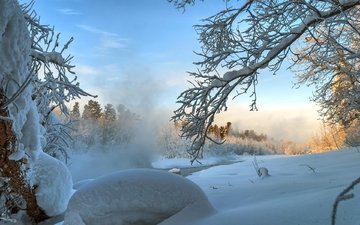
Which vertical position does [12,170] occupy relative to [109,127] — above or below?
below

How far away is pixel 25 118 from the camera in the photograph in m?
5.48

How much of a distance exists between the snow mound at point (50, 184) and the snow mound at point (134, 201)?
3277 millimetres

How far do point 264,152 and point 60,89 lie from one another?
44.1 m

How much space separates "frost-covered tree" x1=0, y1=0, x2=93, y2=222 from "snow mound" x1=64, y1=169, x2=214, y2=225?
845 mm

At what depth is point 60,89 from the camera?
910 cm

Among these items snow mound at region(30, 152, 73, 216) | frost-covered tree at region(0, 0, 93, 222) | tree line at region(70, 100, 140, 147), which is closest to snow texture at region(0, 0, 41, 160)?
frost-covered tree at region(0, 0, 93, 222)

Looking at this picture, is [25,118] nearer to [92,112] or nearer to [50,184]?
[50,184]

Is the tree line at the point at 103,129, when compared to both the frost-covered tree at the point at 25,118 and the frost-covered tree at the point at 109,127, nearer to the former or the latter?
the frost-covered tree at the point at 109,127

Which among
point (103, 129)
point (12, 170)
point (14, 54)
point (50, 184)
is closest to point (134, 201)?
point (12, 170)

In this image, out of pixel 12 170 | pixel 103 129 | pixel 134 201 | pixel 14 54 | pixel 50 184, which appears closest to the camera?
pixel 134 201

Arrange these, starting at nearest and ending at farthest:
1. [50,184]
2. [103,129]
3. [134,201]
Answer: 1. [134,201]
2. [50,184]
3. [103,129]

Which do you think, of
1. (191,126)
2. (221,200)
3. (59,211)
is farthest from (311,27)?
(59,211)

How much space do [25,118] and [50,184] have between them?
299 cm

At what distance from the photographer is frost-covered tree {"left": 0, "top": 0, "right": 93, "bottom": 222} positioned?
4.60m
